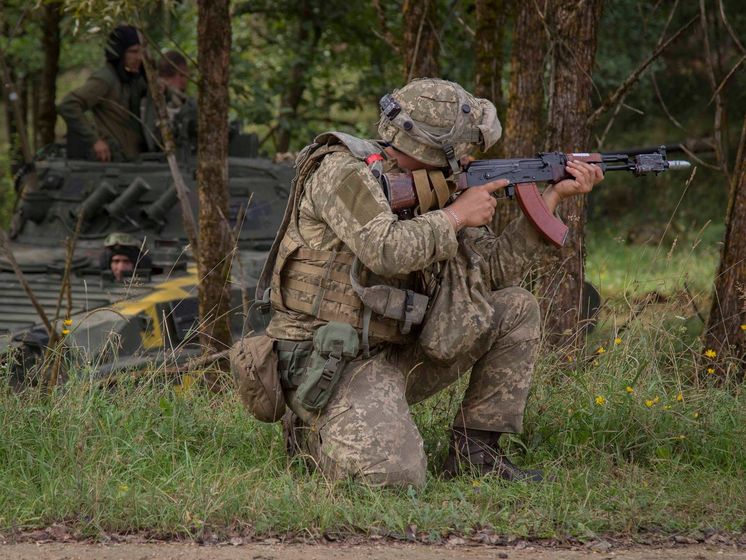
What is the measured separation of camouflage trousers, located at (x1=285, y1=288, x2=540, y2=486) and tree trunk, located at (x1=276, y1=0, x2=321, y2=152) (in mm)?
9228

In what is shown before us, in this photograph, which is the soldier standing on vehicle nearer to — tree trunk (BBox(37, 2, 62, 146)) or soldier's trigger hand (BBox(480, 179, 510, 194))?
soldier's trigger hand (BBox(480, 179, 510, 194))

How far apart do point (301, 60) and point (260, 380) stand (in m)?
9.49

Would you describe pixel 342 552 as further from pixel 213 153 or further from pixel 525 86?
pixel 525 86

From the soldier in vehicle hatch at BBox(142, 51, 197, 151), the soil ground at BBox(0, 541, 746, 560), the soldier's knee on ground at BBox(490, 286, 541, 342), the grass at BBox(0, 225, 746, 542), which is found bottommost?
the soil ground at BBox(0, 541, 746, 560)

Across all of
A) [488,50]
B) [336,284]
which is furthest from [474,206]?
[488,50]

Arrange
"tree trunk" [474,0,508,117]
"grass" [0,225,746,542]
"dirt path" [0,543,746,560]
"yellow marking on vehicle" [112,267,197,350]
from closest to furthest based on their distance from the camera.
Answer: "dirt path" [0,543,746,560]
"grass" [0,225,746,542]
"yellow marking on vehicle" [112,267,197,350]
"tree trunk" [474,0,508,117]

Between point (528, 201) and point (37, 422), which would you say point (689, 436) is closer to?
point (528, 201)

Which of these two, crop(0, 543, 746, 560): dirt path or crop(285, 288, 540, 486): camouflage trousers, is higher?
crop(285, 288, 540, 486): camouflage trousers

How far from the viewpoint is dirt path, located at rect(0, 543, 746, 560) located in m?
3.40

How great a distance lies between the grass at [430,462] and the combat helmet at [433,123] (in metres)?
1.14

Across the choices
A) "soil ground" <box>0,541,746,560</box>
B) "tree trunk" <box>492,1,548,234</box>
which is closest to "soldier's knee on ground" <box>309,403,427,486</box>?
"soil ground" <box>0,541,746,560</box>

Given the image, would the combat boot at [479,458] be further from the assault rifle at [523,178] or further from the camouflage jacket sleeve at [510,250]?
the assault rifle at [523,178]

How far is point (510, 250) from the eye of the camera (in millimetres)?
4484

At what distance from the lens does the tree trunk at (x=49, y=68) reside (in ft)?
43.0
